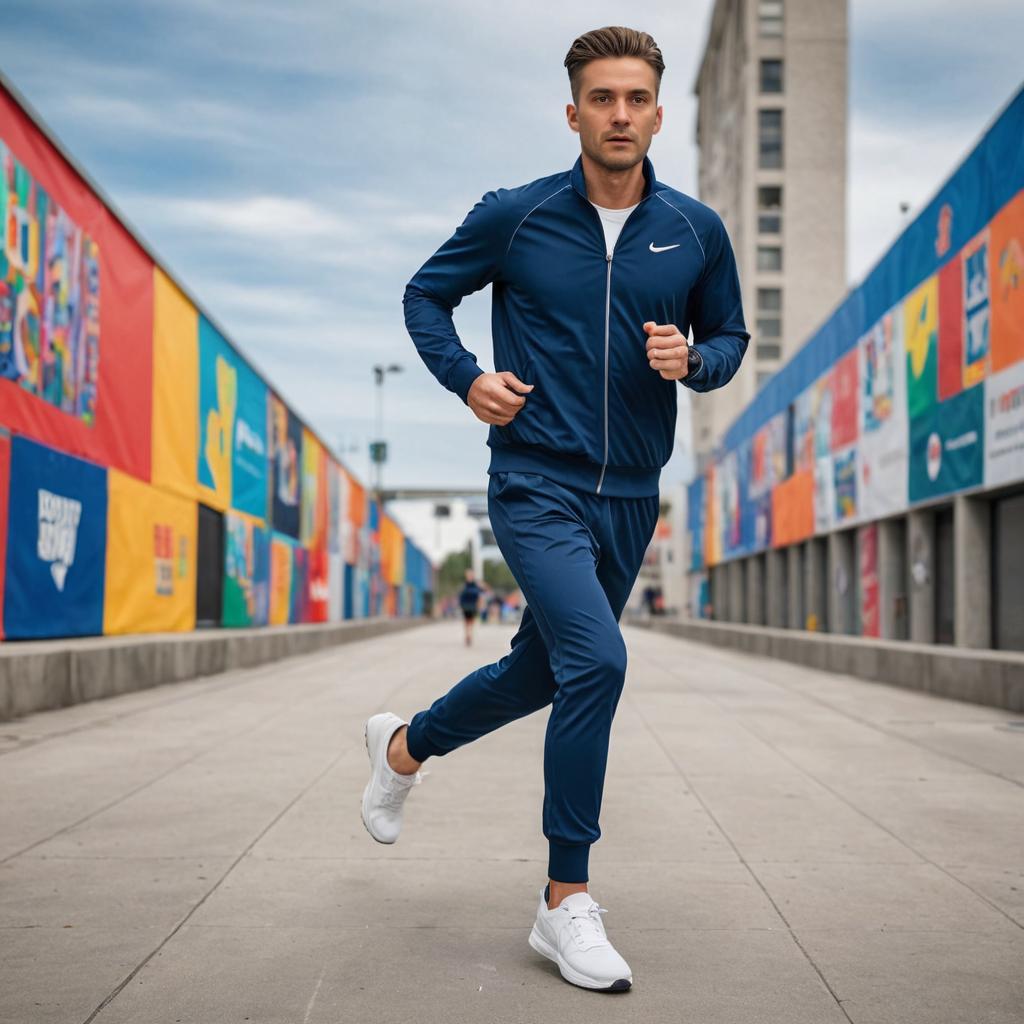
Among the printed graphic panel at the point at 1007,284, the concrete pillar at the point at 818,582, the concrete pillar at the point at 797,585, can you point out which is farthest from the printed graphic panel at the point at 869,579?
the printed graphic panel at the point at 1007,284

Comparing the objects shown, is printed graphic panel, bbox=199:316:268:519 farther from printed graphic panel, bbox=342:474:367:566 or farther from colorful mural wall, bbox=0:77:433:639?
printed graphic panel, bbox=342:474:367:566

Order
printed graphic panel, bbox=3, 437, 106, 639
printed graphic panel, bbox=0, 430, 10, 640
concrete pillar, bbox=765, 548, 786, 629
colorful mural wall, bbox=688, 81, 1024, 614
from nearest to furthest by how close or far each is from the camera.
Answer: printed graphic panel, bbox=0, 430, 10, 640
printed graphic panel, bbox=3, 437, 106, 639
colorful mural wall, bbox=688, 81, 1024, 614
concrete pillar, bbox=765, 548, 786, 629

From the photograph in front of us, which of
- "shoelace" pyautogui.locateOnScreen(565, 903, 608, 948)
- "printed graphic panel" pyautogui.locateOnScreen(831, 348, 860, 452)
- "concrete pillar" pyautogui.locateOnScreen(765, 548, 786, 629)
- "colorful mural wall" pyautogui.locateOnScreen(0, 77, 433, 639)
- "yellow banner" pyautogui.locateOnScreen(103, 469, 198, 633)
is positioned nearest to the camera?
"shoelace" pyautogui.locateOnScreen(565, 903, 608, 948)

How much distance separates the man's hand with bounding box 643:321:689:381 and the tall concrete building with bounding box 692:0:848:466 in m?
65.4

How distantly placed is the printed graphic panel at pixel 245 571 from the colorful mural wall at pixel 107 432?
0.05 m

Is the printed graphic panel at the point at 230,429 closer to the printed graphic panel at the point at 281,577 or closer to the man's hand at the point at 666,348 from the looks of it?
the printed graphic panel at the point at 281,577

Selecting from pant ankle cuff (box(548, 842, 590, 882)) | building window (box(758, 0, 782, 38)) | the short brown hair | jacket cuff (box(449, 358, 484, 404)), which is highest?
building window (box(758, 0, 782, 38))

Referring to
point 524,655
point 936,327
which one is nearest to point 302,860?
point 524,655

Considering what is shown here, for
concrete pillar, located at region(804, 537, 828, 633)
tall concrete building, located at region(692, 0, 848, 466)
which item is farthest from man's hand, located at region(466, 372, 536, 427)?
tall concrete building, located at region(692, 0, 848, 466)

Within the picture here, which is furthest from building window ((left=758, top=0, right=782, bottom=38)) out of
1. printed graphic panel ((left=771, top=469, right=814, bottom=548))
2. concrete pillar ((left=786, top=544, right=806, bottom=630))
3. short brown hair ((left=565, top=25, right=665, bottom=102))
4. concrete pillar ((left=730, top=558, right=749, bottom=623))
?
short brown hair ((left=565, top=25, right=665, bottom=102))

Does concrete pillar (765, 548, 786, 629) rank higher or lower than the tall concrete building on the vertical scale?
lower

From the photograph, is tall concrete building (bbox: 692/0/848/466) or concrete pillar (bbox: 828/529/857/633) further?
tall concrete building (bbox: 692/0/848/466)

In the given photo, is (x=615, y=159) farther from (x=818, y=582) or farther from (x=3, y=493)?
(x=818, y=582)

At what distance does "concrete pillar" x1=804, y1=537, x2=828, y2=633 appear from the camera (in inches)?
1164
